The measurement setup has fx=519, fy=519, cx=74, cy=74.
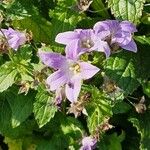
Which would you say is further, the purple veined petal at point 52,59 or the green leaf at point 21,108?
the green leaf at point 21,108

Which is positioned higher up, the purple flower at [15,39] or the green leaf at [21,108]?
the purple flower at [15,39]

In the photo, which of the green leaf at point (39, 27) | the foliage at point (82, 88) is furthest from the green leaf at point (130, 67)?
the green leaf at point (39, 27)

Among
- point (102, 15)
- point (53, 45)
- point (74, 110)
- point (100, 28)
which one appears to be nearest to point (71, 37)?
point (100, 28)

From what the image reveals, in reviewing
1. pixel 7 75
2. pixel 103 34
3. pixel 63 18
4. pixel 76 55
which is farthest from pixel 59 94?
pixel 63 18

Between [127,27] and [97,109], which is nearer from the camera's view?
[127,27]

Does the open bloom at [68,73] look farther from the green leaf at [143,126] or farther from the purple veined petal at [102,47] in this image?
the green leaf at [143,126]

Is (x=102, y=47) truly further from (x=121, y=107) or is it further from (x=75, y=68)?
(x=121, y=107)

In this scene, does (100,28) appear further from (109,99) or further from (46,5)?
(46,5)

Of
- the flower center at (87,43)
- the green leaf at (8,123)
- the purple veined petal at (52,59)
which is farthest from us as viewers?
the green leaf at (8,123)

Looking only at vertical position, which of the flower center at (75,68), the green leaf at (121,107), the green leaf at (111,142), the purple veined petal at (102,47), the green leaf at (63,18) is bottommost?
the green leaf at (111,142)
